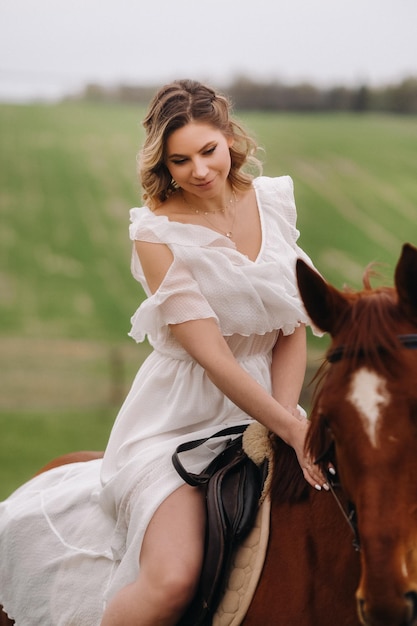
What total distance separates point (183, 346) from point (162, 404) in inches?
11.0

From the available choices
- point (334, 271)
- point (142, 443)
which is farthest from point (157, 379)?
point (334, 271)

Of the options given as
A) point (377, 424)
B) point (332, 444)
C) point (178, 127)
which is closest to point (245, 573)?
point (332, 444)

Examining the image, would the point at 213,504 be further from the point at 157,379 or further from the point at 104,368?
the point at 104,368

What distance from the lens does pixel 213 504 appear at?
3.35m

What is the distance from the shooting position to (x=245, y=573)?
328cm

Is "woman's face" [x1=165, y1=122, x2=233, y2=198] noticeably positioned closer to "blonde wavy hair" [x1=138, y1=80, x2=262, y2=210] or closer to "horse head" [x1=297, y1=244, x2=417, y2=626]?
"blonde wavy hair" [x1=138, y1=80, x2=262, y2=210]

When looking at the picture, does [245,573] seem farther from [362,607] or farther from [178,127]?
[178,127]

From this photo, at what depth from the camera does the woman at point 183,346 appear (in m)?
3.48

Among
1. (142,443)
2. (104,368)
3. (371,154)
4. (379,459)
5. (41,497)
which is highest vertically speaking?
(379,459)

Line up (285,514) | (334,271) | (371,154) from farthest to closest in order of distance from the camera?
(371,154), (334,271), (285,514)

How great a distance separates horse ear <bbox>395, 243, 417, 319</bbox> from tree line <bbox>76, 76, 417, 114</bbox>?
89.8ft

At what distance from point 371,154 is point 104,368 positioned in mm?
13053

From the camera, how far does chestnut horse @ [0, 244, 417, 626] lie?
2.56 meters

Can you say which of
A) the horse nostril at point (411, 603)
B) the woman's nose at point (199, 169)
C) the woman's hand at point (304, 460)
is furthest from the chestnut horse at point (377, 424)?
the woman's nose at point (199, 169)
